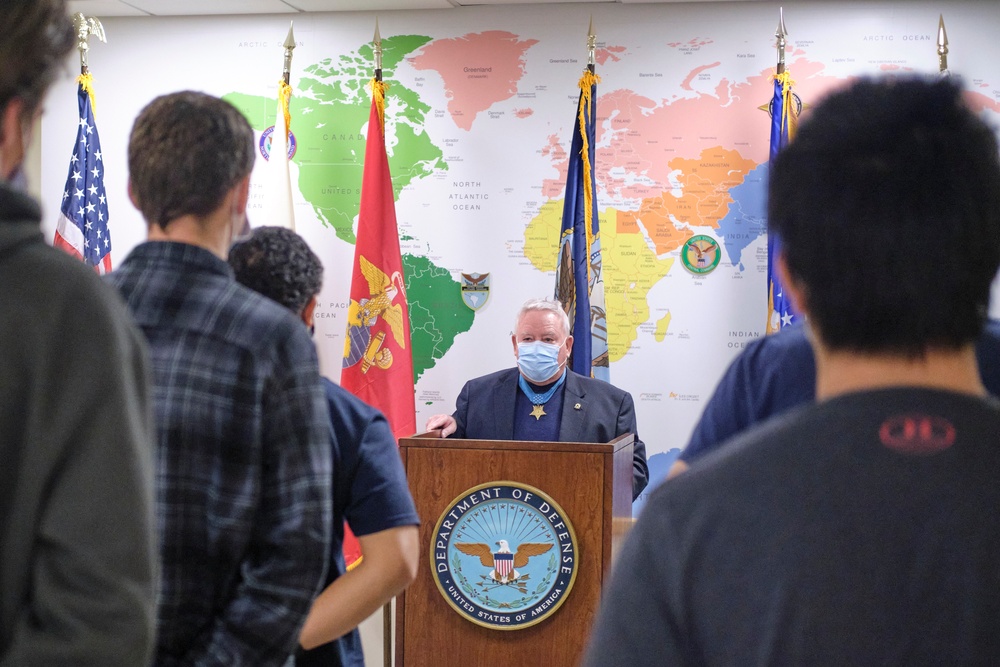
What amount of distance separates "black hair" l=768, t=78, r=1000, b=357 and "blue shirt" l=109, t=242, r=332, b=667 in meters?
0.70

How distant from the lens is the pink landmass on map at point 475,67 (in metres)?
4.59

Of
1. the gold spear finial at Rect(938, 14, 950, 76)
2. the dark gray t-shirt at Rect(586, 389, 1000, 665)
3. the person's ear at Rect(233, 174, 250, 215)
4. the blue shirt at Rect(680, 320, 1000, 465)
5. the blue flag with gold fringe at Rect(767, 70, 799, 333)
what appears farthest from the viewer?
the blue flag with gold fringe at Rect(767, 70, 799, 333)

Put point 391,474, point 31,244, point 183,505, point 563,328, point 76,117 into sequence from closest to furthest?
1. point 31,244
2. point 183,505
3. point 391,474
4. point 563,328
5. point 76,117

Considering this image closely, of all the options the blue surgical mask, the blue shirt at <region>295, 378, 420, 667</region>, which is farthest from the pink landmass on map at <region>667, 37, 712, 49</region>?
the blue shirt at <region>295, 378, 420, 667</region>

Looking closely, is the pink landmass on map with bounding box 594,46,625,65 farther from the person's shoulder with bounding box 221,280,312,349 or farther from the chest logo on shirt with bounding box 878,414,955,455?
the chest logo on shirt with bounding box 878,414,955,455

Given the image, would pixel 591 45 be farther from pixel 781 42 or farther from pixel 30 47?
pixel 30 47

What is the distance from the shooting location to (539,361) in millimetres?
3896

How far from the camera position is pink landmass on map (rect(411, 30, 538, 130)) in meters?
4.59

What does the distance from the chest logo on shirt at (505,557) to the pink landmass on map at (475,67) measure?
2329 mm

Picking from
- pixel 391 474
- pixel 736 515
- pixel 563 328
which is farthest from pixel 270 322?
pixel 563 328

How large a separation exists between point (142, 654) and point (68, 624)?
7 cm

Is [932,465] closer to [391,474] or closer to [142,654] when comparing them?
[142,654]

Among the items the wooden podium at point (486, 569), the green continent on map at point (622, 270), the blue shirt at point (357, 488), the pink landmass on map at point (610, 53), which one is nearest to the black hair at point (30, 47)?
the blue shirt at point (357, 488)

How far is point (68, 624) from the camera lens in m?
0.79
